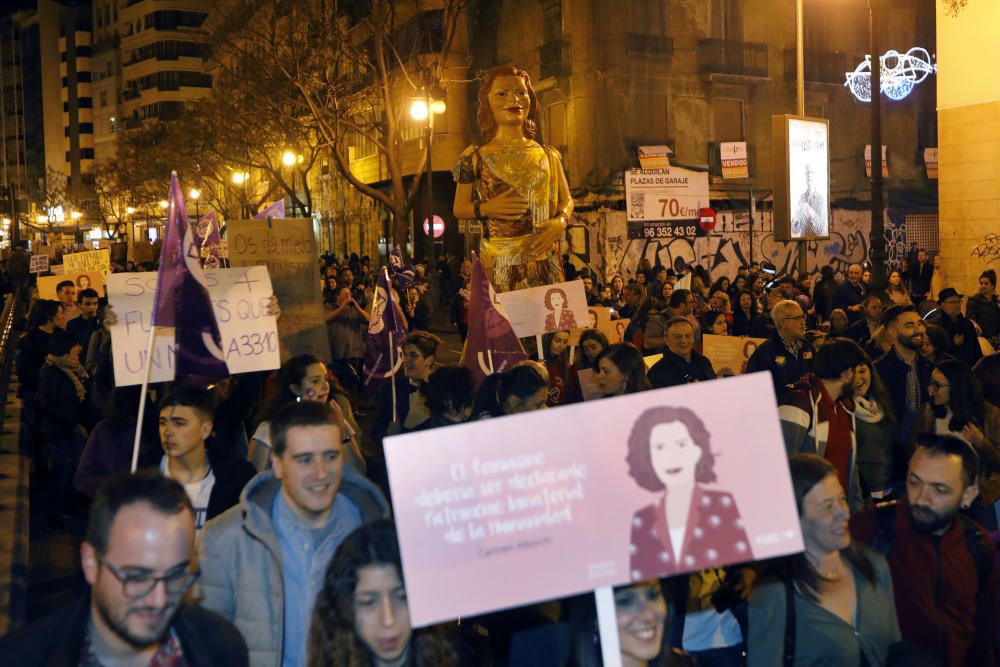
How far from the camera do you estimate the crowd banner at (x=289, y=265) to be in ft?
29.3

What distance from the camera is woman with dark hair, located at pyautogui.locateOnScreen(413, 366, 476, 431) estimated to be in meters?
6.21

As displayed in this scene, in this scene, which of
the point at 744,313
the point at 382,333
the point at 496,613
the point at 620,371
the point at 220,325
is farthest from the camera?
the point at 744,313

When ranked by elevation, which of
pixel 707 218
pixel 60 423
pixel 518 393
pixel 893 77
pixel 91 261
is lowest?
pixel 60 423

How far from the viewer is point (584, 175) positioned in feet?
108

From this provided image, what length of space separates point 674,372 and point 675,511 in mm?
5376

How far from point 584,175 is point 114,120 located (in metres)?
98.9

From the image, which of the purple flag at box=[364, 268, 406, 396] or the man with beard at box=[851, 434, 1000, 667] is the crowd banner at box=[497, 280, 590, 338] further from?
the man with beard at box=[851, 434, 1000, 667]

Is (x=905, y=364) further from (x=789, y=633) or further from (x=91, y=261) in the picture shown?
(x=91, y=261)

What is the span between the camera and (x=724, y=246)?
3488 cm

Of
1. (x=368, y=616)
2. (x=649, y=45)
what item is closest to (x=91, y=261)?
(x=368, y=616)

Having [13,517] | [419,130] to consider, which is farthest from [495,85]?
[419,130]

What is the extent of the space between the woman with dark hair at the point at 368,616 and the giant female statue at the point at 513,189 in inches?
301

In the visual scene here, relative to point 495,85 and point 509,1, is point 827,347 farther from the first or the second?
point 509,1

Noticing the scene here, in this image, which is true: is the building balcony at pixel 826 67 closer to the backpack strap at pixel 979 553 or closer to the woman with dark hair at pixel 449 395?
the woman with dark hair at pixel 449 395
